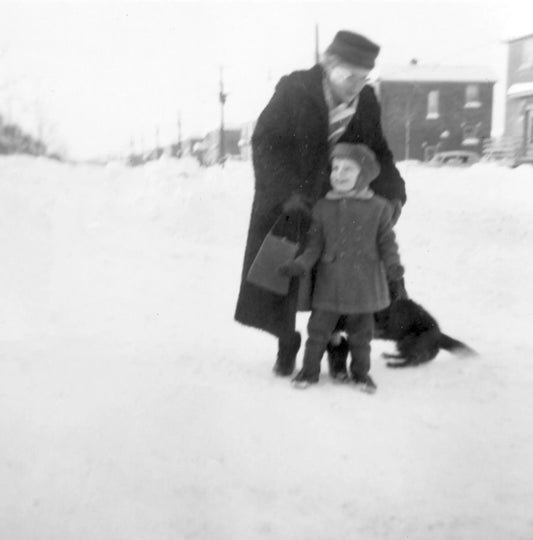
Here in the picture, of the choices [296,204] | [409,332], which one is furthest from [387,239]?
[409,332]

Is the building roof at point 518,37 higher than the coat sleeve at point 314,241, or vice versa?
the building roof at point 518,37

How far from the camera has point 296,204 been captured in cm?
241

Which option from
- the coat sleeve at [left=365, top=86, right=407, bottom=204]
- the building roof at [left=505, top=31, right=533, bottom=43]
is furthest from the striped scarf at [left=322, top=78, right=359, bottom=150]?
the building roof at [left=505, top=31, right=533, bottom=43]

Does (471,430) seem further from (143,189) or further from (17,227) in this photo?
(143,189)

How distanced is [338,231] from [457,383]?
2.64ft

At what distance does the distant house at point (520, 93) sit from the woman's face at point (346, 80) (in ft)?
1.95

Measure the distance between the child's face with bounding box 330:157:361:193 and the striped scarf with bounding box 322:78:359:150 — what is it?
12 centimetres

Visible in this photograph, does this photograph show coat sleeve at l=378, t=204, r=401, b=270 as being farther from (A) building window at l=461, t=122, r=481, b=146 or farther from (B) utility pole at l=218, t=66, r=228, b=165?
(A) building window at l=461, t=122, r=481, b=146

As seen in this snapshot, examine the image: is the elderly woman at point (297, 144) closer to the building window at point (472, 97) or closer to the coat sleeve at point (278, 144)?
the coat sleeve at point (278, 144)

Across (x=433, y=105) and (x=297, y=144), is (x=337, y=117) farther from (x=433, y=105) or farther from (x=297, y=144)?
(x=433, y=105)

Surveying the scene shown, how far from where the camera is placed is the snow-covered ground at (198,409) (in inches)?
67.7

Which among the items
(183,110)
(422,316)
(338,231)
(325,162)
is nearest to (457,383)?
(422,316)

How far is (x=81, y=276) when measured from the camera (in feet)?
9.53

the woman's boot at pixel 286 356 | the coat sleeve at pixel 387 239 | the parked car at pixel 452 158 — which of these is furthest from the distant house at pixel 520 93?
the woman's boot at pixel 286 356
